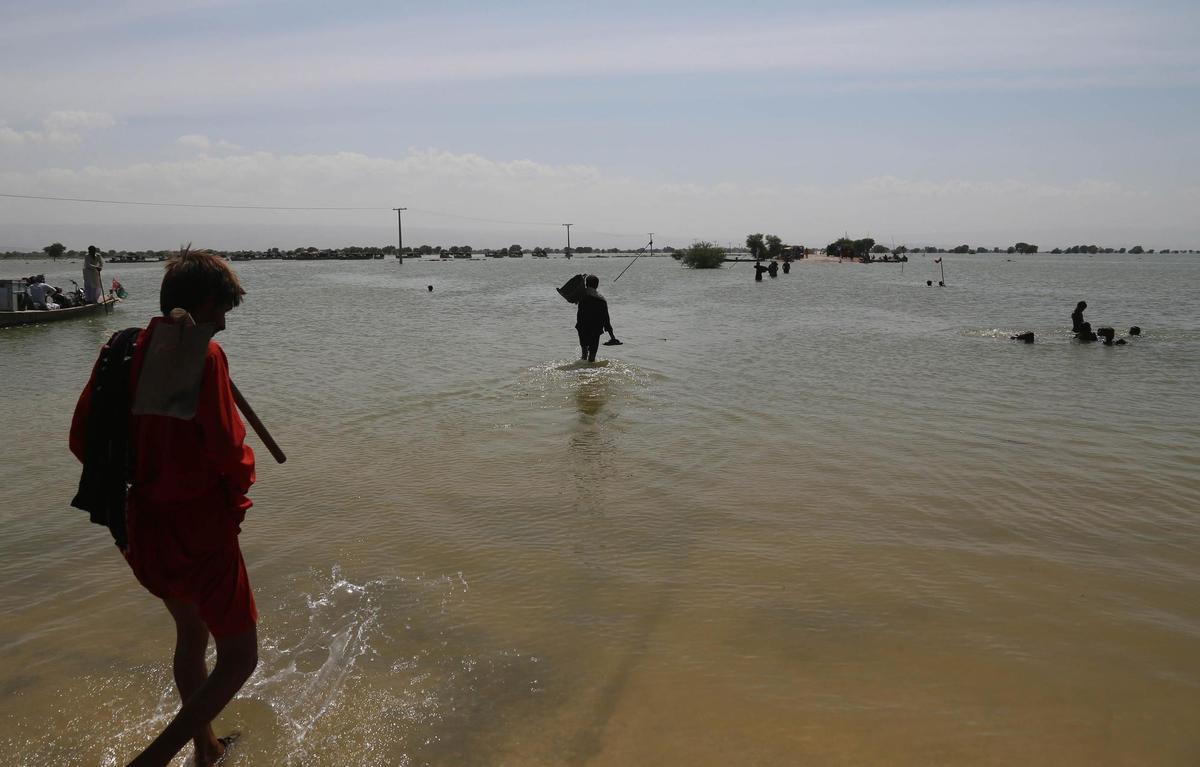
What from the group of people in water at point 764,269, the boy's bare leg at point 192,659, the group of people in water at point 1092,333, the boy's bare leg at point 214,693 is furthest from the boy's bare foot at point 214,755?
the group of people in water at point 764,269

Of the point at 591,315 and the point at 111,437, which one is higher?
the point at 111,437

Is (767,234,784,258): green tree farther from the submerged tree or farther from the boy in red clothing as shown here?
the boy in red clothing

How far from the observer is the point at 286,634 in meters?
3.68

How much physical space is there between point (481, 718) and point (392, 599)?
4.09 ft

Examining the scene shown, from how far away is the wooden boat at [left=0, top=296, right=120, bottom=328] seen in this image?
768 inches

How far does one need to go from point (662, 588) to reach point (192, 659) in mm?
2362

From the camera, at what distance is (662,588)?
4.21 m

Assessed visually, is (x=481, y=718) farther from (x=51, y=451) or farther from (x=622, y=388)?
(x=622, y=388)

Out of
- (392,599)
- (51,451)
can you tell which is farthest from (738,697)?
(51,451)

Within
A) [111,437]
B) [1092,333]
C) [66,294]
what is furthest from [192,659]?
[66,294]

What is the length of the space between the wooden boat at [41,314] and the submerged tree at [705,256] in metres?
62.8

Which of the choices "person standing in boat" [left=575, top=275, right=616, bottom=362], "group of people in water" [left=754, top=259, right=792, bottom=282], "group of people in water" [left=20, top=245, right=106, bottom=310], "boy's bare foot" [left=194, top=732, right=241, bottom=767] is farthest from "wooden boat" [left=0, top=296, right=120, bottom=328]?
"group of people in water" [left=754, top=259, right=792, bottom=282]

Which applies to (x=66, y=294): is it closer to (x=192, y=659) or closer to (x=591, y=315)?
(x=591, y=315)

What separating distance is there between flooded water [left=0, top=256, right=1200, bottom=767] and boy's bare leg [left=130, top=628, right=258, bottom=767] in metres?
0.41
